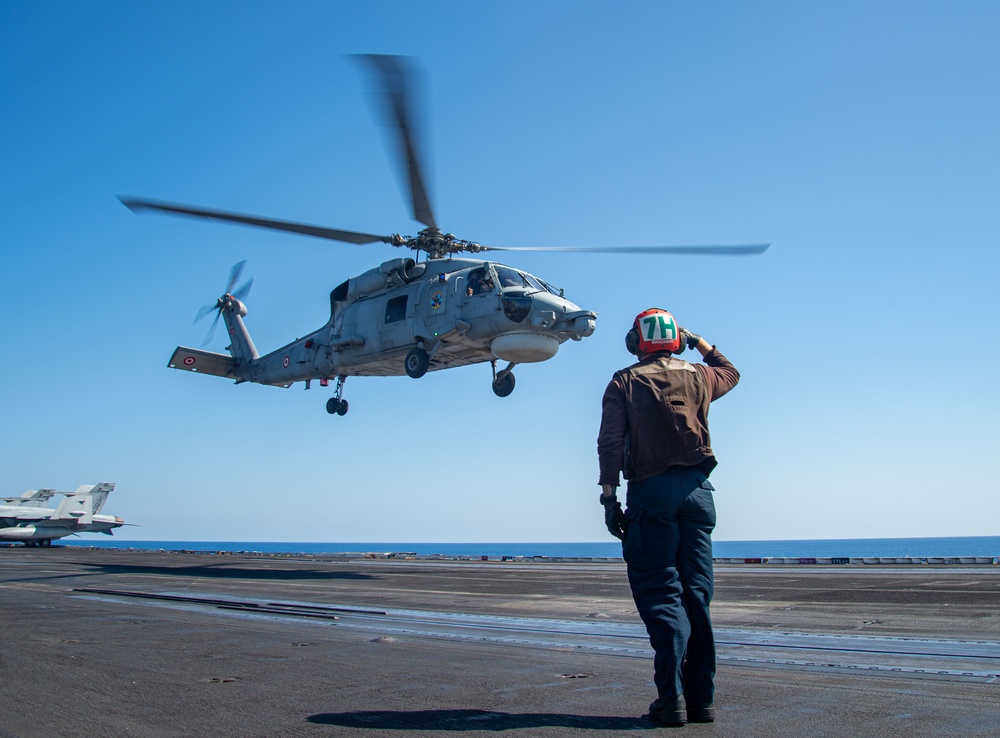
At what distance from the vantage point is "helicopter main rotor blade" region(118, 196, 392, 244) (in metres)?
16.0

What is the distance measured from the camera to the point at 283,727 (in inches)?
141

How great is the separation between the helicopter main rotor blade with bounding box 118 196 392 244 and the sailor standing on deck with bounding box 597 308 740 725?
14.4m

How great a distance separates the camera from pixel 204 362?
28750 millimetres

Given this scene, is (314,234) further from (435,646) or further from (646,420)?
(646,420)

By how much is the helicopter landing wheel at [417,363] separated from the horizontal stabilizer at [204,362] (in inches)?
381

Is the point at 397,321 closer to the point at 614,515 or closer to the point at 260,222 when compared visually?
the point at 260,222

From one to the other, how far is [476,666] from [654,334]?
103 inches

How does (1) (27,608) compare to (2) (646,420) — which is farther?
(1) (27,608)

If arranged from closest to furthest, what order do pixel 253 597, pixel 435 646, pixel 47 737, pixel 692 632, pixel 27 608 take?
pixel 47 737
pixel 692 632
pixel 435 646
pixel 27 608
pixel 253 597

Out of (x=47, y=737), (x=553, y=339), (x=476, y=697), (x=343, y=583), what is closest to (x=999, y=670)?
(x=476, y=697)

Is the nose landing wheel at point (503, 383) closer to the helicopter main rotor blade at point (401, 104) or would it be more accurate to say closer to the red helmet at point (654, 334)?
the helicopter main rotor blade at point (401, 104)

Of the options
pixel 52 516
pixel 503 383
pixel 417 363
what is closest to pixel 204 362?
pixel 417 363

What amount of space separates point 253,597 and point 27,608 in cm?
309

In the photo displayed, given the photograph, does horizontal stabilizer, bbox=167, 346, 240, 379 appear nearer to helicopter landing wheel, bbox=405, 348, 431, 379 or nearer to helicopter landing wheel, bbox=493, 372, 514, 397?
helicopter landing wheel, bbox=405, 348, 431, 379
